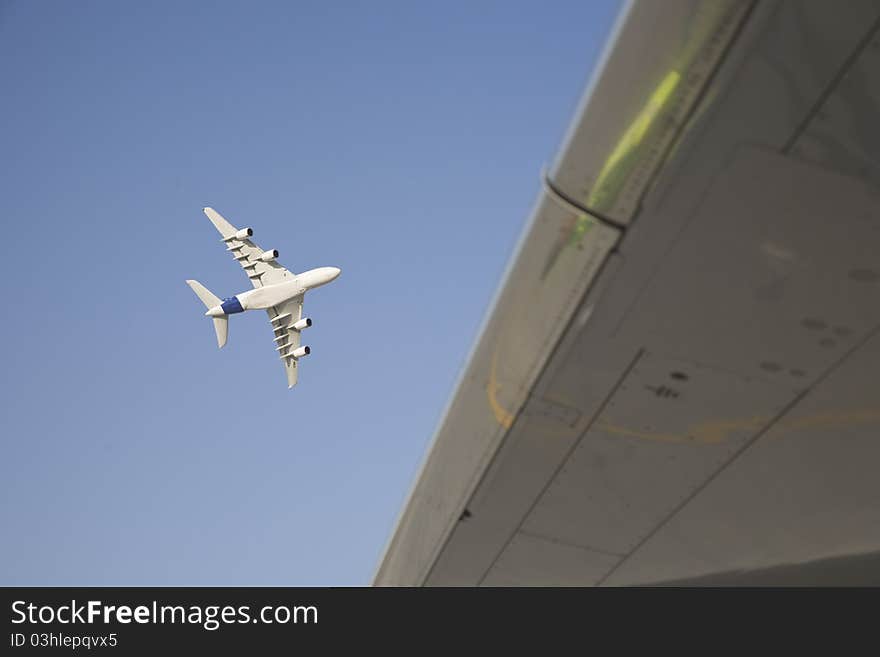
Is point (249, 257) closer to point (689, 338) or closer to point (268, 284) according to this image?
point (268, 284)

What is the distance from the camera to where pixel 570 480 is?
22.7 ft

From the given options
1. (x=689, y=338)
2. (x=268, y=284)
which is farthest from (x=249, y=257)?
(x=689, y=338)

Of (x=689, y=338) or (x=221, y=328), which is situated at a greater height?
(x=221, y=328)

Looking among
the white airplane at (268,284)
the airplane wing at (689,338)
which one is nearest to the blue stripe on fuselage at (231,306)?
the white airplane at (268,284)

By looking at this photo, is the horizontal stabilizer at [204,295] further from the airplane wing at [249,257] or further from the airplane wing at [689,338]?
the airplane wing at [689,338]

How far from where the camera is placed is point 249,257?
52.3 metres

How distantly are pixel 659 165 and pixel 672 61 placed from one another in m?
0.49

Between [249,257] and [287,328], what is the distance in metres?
4.75

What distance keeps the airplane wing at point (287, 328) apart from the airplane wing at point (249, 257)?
1514 mm

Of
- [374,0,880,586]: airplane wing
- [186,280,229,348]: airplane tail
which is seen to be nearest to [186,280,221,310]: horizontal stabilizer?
[186,280,229,348]: airplane tail

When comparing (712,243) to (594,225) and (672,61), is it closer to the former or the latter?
(594,225)

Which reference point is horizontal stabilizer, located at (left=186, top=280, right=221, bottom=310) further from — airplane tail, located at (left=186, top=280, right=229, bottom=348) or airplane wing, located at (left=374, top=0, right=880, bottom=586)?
airplane wing, located at (left=374, top=0, right=880, bottom=586)
